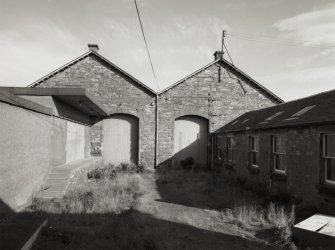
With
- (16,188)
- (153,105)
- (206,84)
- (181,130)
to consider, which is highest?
(206,84)

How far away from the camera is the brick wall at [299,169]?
844 cm

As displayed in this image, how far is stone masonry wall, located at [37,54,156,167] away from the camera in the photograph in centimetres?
1889

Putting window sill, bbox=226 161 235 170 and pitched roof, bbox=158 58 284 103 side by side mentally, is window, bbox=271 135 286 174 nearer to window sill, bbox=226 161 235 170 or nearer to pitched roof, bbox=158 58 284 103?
window sill, bbox=226 161 235 170

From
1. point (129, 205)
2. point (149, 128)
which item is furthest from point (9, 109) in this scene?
point (149, 128)

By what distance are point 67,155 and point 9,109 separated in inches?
269

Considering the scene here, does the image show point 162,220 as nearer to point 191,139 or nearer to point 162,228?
point 162,228

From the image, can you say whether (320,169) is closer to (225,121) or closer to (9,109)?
(9,109)

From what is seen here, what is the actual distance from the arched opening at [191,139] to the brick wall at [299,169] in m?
6.22

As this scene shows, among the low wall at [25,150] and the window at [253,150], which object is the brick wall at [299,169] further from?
the low wall at [25,150]

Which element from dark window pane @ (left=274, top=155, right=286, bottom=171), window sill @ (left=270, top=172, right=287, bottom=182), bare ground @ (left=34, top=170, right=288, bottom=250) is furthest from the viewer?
dark window pane @ (left=274, top=155, right=286, bottom=171)

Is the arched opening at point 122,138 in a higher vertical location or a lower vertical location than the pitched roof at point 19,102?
lower

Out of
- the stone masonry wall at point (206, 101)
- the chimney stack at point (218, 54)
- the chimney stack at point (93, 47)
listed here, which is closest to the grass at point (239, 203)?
the stone masonry wall at point (206, 101)

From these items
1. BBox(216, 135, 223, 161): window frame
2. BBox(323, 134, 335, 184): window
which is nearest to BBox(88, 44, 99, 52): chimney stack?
BBox(216, 135, 223, 161): window frame

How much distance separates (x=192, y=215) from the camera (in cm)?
830
